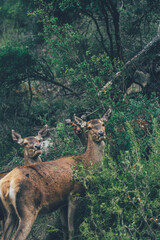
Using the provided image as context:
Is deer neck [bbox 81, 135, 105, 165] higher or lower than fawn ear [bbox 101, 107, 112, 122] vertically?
lower

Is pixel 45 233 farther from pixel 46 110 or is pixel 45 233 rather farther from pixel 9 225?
pixel 46 110

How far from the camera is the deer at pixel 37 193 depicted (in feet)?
16.9

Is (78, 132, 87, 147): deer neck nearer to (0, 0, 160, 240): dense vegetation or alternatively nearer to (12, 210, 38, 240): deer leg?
(0, 0, 160, 240): dense vegetation

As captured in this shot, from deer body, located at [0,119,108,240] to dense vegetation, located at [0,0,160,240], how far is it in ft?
1.14

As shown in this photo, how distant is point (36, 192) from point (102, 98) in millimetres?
3420

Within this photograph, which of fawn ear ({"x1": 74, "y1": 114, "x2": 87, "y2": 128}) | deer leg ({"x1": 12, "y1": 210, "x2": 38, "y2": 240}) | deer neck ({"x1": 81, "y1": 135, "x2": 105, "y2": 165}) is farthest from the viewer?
fawn ear ({"x1": 74, "y1": 114, "x2": 87, "y2": 128})

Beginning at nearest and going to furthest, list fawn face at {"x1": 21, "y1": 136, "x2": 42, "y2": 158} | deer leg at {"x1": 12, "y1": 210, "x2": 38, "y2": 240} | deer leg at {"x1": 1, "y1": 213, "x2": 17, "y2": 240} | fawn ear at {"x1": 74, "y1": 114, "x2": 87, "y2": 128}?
1. deer leg at {"x1": 12, "y1": 210, "x2": 38, "y2": 240}
2. deer leg at {"x1": 1, "y1": 213, "x2": 17, "y2": 240}
3. fawn ear at {"x1": 74, "y1": 114, "x2": 87, "y2": 128}
4. fawn face at {"x1": 21, "y1": 136, "x2": 42, "y2": 158}

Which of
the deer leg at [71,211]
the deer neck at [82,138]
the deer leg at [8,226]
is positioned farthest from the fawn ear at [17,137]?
the deer leg at [8,226]

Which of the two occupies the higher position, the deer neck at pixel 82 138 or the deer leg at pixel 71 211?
the deer neck at pixel 82 138

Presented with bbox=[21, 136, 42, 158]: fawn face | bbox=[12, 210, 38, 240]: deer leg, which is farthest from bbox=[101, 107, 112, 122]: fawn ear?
bbox=[12, 210, 38, 240]: deer leg

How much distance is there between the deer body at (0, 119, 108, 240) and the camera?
514 cm

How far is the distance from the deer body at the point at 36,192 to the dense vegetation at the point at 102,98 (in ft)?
1.14

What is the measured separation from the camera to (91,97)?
319 inches

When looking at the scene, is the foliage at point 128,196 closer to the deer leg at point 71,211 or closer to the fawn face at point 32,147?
the deer leg at point 71,211
